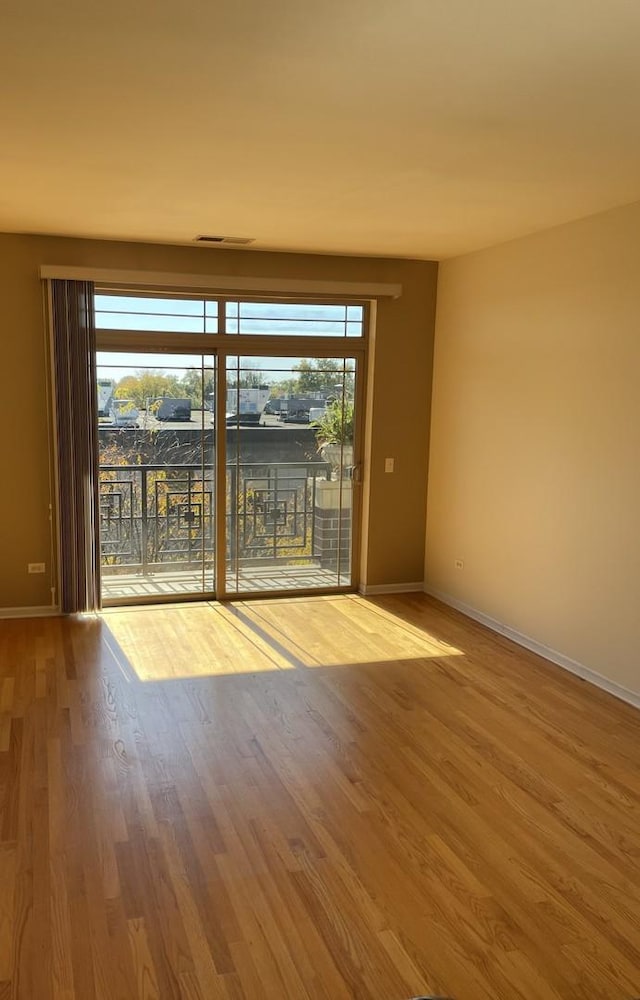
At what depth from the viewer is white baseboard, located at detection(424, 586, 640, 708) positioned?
14.3 feet

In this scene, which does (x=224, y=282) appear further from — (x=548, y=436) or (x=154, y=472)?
(x=548, y=436)

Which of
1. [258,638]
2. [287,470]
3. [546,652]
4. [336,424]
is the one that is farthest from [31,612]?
[546,652]

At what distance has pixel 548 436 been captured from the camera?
4895 millimetres

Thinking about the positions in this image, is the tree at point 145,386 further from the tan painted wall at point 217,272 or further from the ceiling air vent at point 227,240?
the ceiling air vent at point 227,240

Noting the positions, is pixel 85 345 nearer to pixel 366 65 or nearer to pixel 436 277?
pixel 436 277

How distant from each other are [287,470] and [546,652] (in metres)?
2.36

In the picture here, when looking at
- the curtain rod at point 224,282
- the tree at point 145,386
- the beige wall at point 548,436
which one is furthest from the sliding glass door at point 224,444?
the beige wall at point 548,436

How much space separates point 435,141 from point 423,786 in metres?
2.65

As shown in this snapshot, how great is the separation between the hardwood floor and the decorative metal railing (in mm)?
974

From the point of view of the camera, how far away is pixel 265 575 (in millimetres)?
6234

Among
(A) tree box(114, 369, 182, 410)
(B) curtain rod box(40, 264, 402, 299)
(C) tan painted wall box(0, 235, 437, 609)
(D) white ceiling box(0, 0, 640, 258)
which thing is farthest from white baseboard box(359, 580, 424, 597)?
(D) white ceiling box(0, 0, 640, 258)

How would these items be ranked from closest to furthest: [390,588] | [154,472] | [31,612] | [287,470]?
[31,612], [154,472], [287,470], [390,588]

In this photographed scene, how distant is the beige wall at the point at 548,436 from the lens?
4289 mm

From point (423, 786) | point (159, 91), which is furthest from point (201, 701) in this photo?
point (159, 91)
